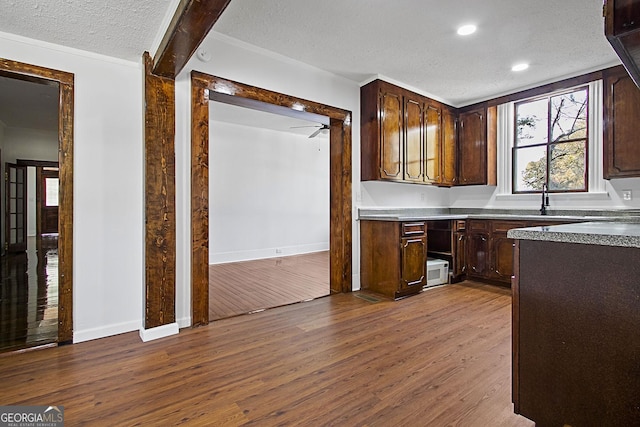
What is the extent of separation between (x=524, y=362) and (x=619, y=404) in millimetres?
328

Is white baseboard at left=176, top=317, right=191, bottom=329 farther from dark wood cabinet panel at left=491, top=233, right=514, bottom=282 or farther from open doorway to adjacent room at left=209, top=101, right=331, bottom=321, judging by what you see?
dark wood cabinet panel at left=491, top=233, right=514, bottom=282

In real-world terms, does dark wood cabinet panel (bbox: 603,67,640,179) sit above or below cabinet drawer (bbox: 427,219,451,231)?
above

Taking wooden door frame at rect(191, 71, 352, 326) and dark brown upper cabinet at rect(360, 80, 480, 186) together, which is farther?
dark brown upper cabinet at rect(360, 80, 480, 186)

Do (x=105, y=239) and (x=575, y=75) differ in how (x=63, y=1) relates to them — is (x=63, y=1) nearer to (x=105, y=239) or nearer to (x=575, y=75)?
(x=105, y=239)

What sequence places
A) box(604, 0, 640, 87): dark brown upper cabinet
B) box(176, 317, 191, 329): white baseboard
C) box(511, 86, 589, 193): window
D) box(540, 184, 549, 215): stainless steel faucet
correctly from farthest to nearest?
1. box(540, 184, 549, 215): stainless steel faucet
2. box(511, 86, 589, 193): window
3. box(176, 317, 191, 329): white baseboard
4. box(604, 0, 640, 87): dark brown upper cabinet

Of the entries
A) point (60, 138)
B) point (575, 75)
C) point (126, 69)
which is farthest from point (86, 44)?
point (575, 75)

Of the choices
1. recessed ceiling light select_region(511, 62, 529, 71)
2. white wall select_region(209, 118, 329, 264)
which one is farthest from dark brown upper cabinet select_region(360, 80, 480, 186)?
white wall select_region(209, 118, 329, 264)

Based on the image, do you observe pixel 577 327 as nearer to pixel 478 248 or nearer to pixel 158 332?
pixel 158 332

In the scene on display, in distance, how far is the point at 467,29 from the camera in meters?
2.85

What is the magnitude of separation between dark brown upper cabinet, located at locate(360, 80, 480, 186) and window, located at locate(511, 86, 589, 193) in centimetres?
87

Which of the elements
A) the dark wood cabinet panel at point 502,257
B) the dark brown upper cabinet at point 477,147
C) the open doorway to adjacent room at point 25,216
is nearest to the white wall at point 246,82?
the open doorway to adjacent room at point 25,216

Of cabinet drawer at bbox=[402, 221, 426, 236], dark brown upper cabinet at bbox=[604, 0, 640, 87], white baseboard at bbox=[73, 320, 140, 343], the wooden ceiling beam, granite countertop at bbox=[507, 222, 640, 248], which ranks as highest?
the wooden ceiling beam

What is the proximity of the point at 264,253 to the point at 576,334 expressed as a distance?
224 inches

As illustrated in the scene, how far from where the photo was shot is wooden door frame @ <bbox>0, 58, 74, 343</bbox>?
246 centimetres
